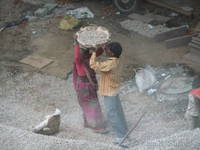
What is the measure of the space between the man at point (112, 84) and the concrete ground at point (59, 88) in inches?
10.3

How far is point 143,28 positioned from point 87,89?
387 cm

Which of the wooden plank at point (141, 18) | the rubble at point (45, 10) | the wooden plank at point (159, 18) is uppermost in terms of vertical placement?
the wooden plank at point (159, 18)

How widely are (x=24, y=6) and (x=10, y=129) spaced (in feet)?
21.5

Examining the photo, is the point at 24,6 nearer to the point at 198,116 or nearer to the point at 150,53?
the point at 150,53

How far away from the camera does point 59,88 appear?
801 centimetres

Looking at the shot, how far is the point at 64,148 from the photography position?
4.92 m

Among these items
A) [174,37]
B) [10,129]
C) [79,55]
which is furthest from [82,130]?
[174,37]

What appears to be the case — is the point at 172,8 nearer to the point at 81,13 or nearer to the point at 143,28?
the point at 143,28

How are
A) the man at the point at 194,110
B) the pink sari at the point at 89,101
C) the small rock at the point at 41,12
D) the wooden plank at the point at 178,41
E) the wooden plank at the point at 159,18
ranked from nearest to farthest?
the man at the point at 194,110 → the pink sari at the point at 89,101 → the wooden plank at the point at 178,41 → the wooden plank at the point at 159,18 → the small rock at the point at 41,12

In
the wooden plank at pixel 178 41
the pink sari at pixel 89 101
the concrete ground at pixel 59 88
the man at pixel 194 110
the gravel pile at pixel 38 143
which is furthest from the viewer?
the wooden plank at pixel 178 41

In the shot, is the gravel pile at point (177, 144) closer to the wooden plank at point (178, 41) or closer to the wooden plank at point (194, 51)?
the wooden plank at point (194, 51)

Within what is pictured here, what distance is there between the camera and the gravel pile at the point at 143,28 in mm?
9734

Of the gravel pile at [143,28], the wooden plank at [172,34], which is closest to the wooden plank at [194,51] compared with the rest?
the wooden plank at [172,34]

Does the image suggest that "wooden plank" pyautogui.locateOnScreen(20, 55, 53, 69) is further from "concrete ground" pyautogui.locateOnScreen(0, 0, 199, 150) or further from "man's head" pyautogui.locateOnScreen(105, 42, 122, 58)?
"man's head" pyautogui.locateOnScreen(105, 42, 122, 58)
